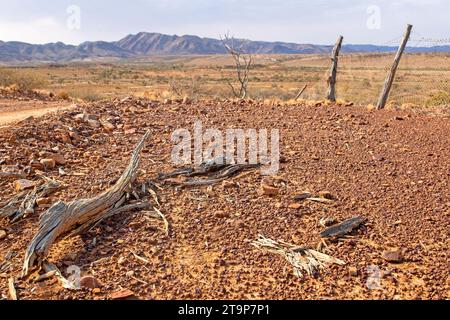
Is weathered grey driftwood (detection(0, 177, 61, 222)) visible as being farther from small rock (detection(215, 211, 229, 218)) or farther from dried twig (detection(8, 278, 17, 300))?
small rock (detection(215, 211, 229, 218))

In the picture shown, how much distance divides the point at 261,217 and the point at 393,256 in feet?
3.64

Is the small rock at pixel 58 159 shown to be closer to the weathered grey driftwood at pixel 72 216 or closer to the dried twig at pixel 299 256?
the weathered grey driftwood at pixel 72 216

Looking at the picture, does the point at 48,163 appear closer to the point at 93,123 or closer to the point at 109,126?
the point at 109,126

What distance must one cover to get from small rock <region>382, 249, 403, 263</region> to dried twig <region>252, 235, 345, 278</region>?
0.33 m

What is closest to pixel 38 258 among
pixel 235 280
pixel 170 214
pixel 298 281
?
pixel 170 214

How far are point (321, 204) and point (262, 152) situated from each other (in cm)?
125

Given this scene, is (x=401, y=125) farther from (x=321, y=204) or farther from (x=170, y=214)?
(x=170, y=214)

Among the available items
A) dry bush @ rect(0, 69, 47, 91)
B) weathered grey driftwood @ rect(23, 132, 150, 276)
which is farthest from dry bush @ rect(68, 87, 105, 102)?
weathered grey driftwood @ rect(23, 132, 150, 276)

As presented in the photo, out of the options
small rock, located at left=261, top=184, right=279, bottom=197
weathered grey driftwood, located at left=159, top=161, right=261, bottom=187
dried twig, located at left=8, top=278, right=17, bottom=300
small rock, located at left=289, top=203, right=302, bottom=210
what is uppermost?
weathered grey driftwood, located at left=159, top=161, right=261, bottom=187

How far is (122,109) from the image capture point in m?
7.01

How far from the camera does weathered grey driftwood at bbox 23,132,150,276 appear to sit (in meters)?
3.29

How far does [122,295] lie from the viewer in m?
2.96

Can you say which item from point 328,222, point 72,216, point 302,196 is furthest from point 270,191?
point 72,216
